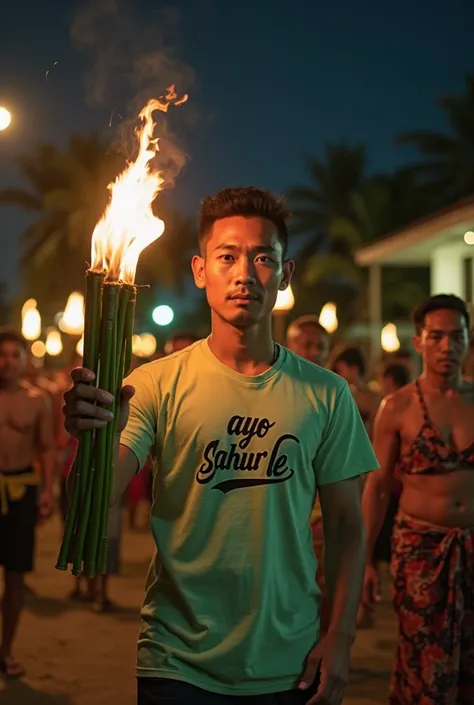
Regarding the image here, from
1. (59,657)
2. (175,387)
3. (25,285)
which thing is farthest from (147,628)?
(25,285)

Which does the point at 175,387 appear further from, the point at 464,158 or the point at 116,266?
the point at 464,158

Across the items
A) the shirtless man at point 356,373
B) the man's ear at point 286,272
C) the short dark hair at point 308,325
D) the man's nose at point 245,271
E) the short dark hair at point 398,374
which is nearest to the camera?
the man's nose at point 245,271

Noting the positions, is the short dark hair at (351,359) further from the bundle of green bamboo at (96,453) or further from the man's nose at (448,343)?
the bundle of green bamboo at (96,453)

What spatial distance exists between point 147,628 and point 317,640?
1.69 ft

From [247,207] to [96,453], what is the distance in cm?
97

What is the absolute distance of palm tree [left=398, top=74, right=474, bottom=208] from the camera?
39.3m

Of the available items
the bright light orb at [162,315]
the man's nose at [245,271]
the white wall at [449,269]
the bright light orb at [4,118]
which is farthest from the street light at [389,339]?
the man's nose at [245,271]

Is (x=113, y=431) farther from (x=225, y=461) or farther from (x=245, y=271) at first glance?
(x=245, y=271)

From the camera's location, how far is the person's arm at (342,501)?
305cm

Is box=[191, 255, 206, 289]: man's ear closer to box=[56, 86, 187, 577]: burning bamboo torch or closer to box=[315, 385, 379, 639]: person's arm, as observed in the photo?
box=[56, 86, 187, 577]: burning bamboo torch

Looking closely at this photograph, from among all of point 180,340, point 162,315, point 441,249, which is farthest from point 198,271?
point 441,249

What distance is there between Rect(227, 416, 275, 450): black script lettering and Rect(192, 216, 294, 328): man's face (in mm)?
317

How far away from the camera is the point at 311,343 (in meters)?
7.25

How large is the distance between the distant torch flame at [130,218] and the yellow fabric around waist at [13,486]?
4.44 meters
